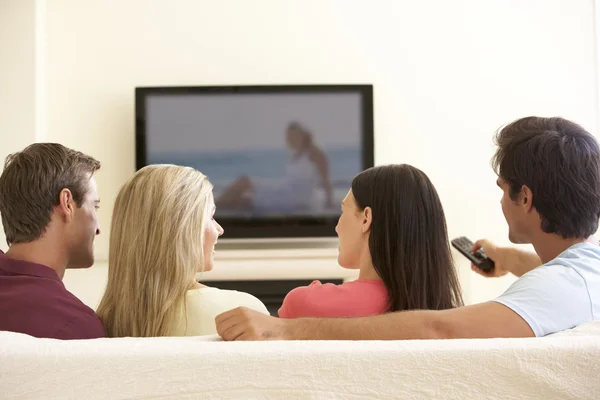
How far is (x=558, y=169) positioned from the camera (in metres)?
1.45

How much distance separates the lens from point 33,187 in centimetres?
160

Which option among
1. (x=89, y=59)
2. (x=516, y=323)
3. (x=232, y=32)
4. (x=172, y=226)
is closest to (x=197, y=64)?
(x=232, y=32)

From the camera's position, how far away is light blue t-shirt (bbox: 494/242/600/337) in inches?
45.1

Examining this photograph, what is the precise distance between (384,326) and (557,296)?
288 mm

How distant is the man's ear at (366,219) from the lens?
157 cm

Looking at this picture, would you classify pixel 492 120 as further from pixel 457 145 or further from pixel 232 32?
pixel 232 32

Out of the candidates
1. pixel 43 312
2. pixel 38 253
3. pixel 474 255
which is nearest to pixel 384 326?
pixel 43 312

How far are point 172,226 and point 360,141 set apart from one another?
11.7 feet

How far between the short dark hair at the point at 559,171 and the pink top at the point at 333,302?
0.35 metres

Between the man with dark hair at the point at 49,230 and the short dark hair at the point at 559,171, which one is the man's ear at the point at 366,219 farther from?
the man with dark hair at the point at 49,230

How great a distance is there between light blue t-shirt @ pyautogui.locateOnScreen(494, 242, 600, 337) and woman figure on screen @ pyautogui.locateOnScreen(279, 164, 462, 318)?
297mm

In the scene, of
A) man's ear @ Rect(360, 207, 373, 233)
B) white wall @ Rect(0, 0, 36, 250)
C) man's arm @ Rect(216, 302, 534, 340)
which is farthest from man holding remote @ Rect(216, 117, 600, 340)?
white wall @ Rect(0, 0, 36, 250)

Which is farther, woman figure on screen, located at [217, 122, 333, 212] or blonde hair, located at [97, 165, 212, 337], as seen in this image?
woman figure on screen, located at [217, 122, 333, 212]

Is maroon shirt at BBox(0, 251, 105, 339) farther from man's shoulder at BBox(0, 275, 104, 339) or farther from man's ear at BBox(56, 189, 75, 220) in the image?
man's ear at BBox(56, 189, 75, 220)
